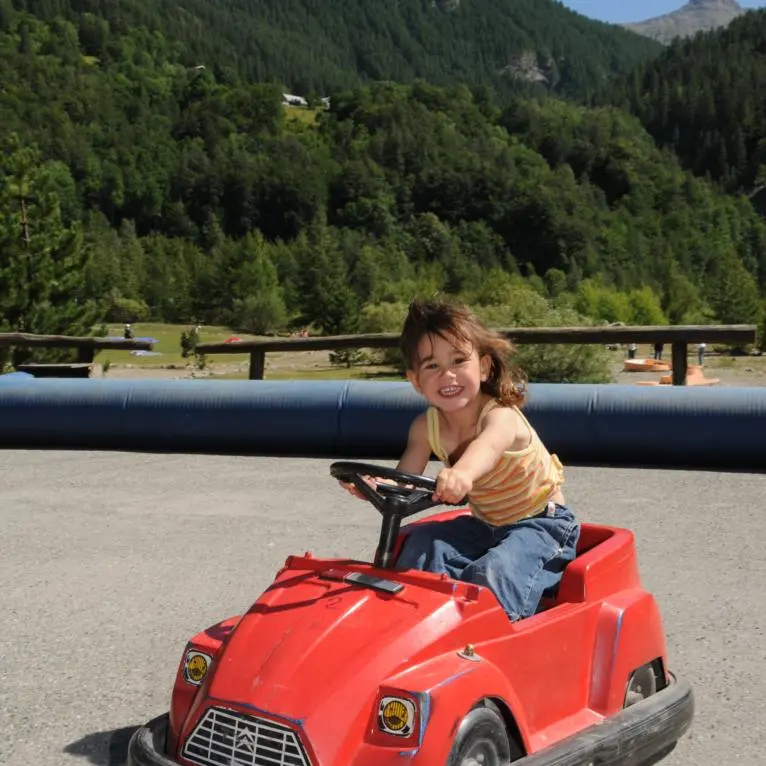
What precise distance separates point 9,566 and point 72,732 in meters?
2.32

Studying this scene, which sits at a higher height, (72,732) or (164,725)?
(164,725)

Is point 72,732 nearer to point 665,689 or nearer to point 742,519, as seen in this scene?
point 665,689

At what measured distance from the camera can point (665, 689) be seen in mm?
3748

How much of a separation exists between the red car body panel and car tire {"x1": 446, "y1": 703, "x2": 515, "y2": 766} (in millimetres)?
35

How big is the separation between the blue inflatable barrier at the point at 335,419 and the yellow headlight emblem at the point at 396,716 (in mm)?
6076

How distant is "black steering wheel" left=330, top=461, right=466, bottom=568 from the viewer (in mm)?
3182

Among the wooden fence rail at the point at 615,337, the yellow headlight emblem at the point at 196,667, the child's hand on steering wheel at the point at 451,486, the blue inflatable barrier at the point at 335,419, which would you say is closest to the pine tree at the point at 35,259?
the wooden fence rail at the point at 615,337

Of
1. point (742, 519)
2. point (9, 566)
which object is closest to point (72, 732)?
point (9, 566)

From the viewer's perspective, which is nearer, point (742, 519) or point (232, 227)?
point (742, 519)

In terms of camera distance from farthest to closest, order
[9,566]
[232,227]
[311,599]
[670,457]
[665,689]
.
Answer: [232,227] < [670,457] < [9,566] < [665,689] < [311,599]

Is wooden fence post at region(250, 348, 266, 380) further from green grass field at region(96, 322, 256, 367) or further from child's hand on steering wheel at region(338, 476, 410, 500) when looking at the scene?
green grass field at region(96, 322, 256, 367)

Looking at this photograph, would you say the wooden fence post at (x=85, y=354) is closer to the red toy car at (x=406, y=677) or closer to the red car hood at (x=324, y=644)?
the red toy car at (x=406, y=677)

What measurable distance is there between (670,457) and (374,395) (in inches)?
90.1

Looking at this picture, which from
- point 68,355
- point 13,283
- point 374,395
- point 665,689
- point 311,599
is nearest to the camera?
point 311,599
